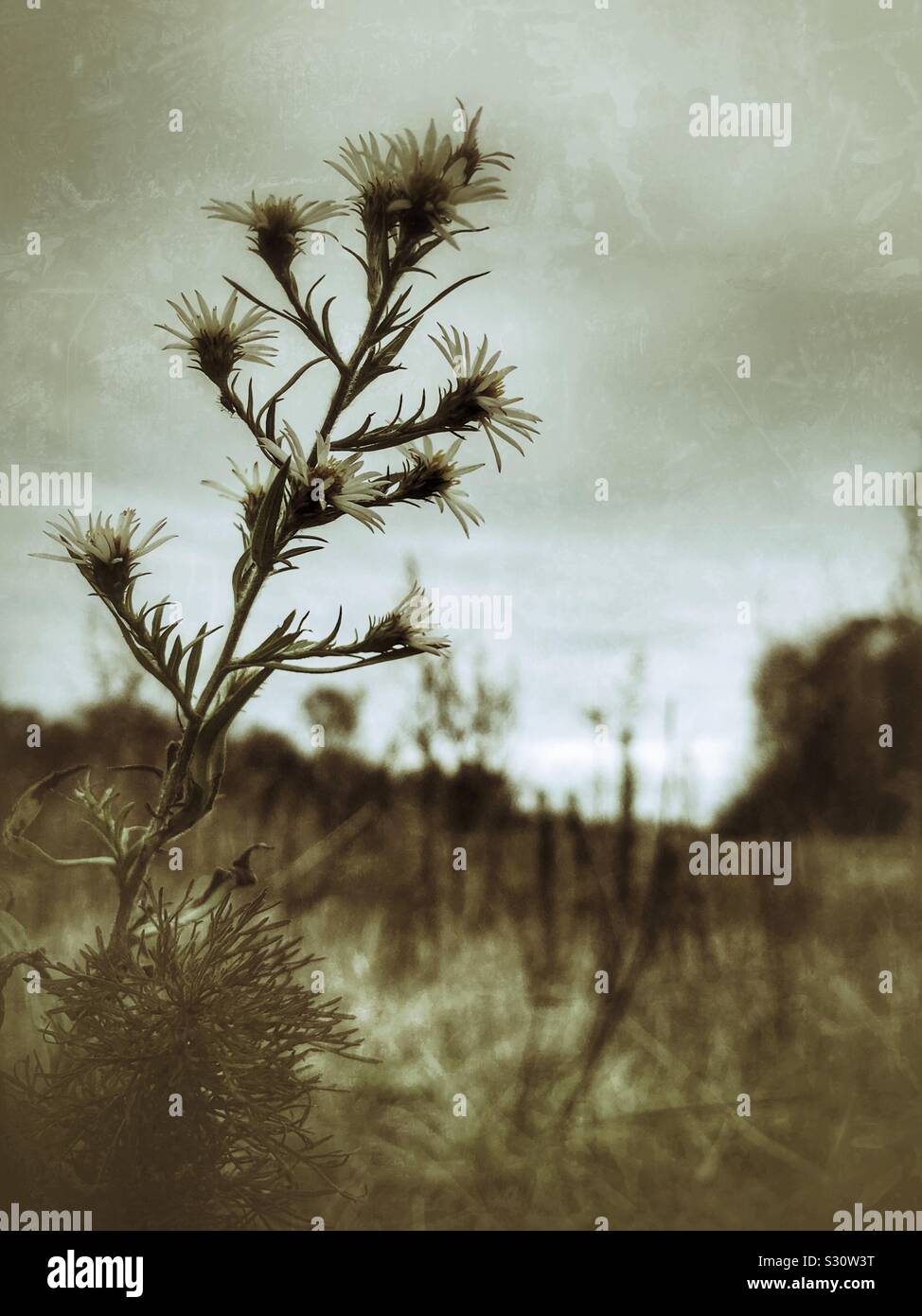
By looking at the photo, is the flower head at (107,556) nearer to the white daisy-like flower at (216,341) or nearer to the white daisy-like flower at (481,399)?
the white daisy-like flower at (216,341)

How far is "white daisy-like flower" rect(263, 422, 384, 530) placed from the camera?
0.91 metres

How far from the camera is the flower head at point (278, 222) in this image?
953 mm

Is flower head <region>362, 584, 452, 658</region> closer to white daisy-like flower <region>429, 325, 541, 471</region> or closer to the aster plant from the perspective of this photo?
the aster plant

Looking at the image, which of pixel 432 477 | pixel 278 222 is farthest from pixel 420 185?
pixel 432 477

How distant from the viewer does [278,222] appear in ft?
3.13

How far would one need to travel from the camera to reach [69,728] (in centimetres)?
114

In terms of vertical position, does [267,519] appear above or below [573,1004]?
above

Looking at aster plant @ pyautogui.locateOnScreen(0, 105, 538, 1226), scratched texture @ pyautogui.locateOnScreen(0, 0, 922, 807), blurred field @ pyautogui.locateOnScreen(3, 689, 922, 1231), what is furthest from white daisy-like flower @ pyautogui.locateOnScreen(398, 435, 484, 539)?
blurred field @ pyautogui.locateOnScreen(3, 689, 922, 1231)

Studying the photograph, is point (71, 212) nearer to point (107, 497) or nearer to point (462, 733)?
point (107, 497)

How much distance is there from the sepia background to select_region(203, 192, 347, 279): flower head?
200 millimetres

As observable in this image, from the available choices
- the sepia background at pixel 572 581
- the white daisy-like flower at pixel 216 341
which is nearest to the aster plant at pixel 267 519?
the white daisy-like flower at pixel 216 341

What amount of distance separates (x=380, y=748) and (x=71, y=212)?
72 cm

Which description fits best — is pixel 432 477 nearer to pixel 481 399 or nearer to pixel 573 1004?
pixel 481 399

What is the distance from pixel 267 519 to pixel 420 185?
328 millimetres
